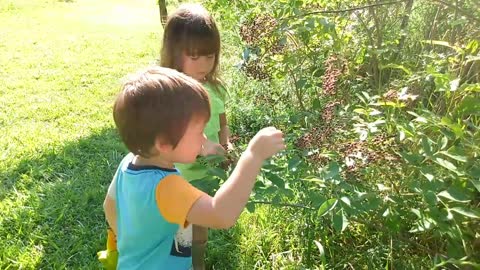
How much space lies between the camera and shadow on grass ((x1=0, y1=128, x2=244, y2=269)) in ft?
8.10

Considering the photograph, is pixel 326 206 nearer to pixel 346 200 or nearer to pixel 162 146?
pixel 346 200

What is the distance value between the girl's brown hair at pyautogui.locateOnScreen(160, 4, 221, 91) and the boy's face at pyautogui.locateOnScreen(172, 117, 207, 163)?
0.79 m

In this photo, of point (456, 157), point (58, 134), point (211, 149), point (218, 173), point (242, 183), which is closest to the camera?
point (242, 183)

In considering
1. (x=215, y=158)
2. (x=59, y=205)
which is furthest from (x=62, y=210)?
(x=215, y=158)

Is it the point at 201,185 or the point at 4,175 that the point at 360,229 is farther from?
the point at 4,175

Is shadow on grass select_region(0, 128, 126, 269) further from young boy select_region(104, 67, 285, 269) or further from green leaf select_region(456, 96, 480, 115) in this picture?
green leaf select_region(456, 96, 480, 115)

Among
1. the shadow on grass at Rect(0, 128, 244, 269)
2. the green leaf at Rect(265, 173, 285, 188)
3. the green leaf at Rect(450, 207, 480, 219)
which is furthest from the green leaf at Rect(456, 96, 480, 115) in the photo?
the shadow on grass at Rect(0, 128, 244, 269)

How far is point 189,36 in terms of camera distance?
6.95 ft

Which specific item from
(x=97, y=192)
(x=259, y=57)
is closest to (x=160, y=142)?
(x=259, y=57)

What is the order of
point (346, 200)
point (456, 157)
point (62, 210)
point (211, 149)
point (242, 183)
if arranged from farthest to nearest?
1. point (62, 210)
2. point (211, 149)
3. point (346, 200)
4. point (456, 157)
5. point (242, 183)

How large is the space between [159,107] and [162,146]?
0.11 meters

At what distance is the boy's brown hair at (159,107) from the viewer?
1.33m

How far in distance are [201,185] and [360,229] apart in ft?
2.91

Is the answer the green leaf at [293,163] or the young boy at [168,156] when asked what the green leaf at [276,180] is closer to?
the green leaf at [293,163]
